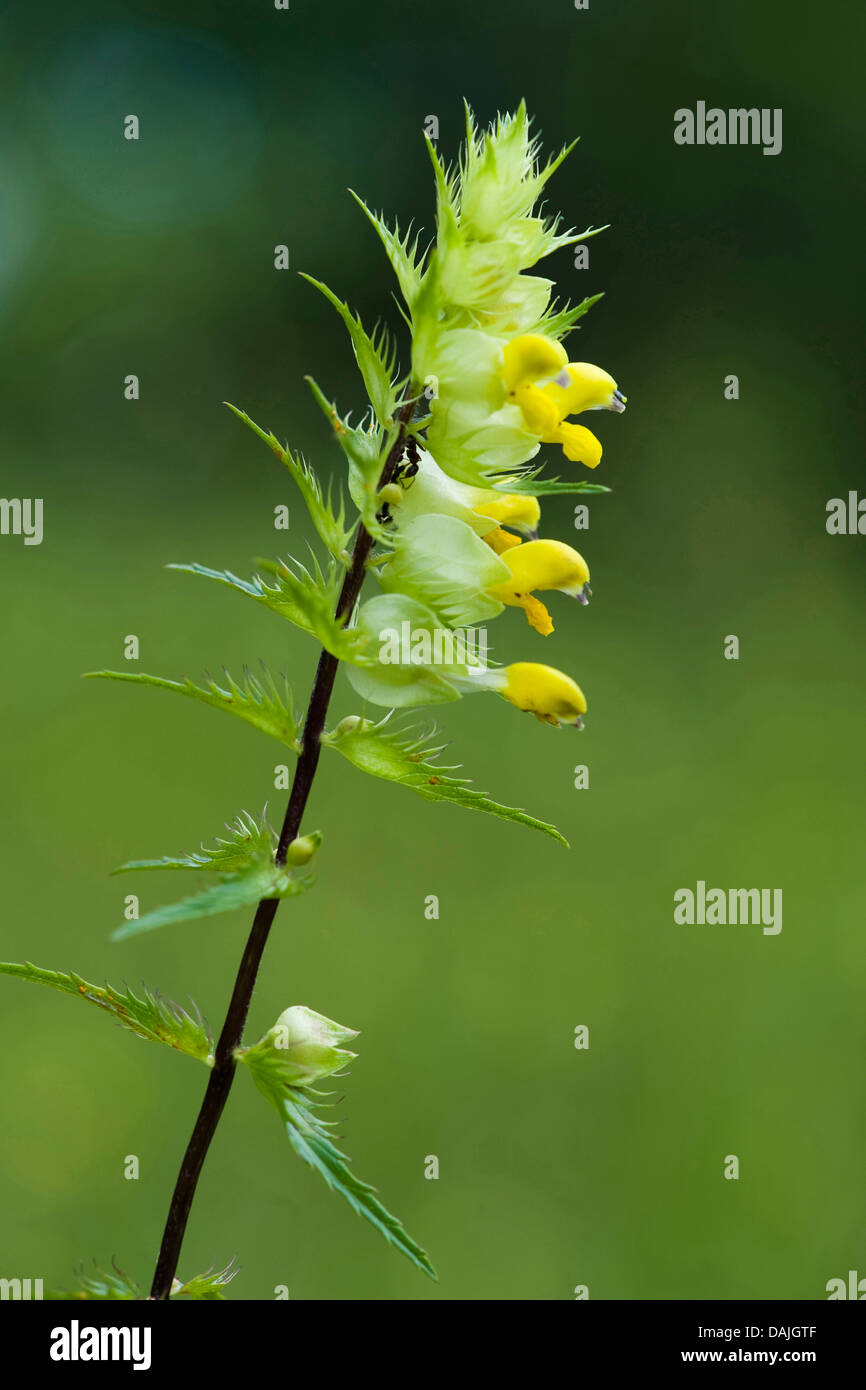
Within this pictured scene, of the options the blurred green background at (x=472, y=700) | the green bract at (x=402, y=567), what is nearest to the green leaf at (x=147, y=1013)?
the green bract at (x=402, y=567)

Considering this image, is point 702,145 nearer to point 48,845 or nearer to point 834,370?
point 834,370

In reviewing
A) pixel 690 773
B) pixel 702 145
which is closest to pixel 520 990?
pixel 690 773

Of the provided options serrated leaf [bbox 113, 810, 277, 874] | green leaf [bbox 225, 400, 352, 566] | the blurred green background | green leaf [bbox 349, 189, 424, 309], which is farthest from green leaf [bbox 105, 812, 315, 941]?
the blurred green background

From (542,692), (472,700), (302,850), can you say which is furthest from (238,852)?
(472,700)

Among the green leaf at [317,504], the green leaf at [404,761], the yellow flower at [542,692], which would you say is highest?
the green leaf at [317,504]

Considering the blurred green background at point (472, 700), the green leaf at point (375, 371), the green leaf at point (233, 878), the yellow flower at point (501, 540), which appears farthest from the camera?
the blurred green background at point (472, 700)

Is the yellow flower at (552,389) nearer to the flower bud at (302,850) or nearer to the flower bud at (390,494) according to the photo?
the flower bud at (390,494)
